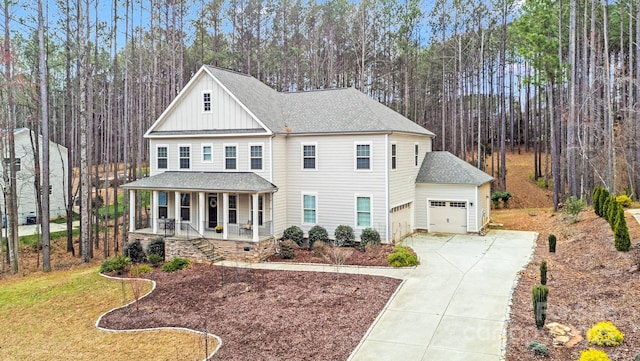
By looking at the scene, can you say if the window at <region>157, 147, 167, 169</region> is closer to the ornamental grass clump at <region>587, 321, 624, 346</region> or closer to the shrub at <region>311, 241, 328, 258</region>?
the shrub at <region>311, 241, 328, 258</region>

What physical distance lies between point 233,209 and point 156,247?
3902 millimetres

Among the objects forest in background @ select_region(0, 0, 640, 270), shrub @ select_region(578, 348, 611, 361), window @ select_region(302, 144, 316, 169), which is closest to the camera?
shrub @ select_region(578, 348, 611, 361)

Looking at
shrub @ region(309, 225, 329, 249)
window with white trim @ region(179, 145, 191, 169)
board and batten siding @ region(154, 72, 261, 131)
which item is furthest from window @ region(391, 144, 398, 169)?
window with white trim @ region(179, 145, 191, 169)

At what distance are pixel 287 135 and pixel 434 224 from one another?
9119mm

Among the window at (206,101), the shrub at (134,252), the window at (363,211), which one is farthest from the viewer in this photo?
the window at (206,101)

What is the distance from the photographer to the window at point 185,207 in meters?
21.8

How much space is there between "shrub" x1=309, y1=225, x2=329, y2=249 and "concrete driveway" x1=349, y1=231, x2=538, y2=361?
13.4ft

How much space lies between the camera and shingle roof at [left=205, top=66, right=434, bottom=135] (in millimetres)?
20438

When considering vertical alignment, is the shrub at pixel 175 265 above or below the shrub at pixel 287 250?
below

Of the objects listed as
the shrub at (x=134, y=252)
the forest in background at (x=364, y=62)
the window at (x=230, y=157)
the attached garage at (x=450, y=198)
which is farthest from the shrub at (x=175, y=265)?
the attached garage at (x=450, y=198)

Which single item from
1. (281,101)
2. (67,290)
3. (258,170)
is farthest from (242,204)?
(67,290)

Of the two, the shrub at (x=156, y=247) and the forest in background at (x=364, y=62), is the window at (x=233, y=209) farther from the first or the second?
the forest in background at (x=364, y=62)

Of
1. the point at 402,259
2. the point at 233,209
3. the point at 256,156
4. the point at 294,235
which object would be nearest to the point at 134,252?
the point at 233,209

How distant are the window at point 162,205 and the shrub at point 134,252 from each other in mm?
3312
